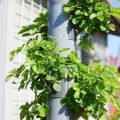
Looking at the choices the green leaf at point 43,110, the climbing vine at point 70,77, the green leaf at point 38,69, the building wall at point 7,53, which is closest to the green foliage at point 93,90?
the climbing vine at point 70,77

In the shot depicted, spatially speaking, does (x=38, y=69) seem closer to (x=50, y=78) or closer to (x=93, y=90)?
(x=50, y=78)

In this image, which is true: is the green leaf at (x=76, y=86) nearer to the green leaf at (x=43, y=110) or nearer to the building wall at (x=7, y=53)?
the green leaf at (x=43, y=110)

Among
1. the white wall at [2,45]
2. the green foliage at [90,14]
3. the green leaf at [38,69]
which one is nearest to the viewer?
the green leaf at [38,69]

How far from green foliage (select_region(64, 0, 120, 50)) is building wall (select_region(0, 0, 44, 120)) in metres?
1.61

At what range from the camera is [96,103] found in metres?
2.49

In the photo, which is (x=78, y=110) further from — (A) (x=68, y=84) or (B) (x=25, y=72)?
(B) (x=25, y=72)

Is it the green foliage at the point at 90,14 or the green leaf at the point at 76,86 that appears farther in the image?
the green foliage at the point at 90,14

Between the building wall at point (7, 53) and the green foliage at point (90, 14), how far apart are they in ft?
5.28

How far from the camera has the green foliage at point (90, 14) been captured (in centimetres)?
264

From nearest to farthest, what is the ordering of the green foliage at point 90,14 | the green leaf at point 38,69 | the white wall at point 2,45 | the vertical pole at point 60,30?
the green leaf at point 38,69 → the vertical pole at point 60,30 → the green foliage at point 90,14 → the white wall at point 2,45

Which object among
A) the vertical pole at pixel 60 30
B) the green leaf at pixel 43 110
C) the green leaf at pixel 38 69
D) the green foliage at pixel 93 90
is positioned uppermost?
the vertical pole at pixel 60 30

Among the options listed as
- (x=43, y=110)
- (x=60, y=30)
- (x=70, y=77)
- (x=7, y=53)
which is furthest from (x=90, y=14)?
(x=7, y=53)

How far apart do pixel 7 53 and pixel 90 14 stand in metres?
1.72

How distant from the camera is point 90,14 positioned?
2658 millimetres
